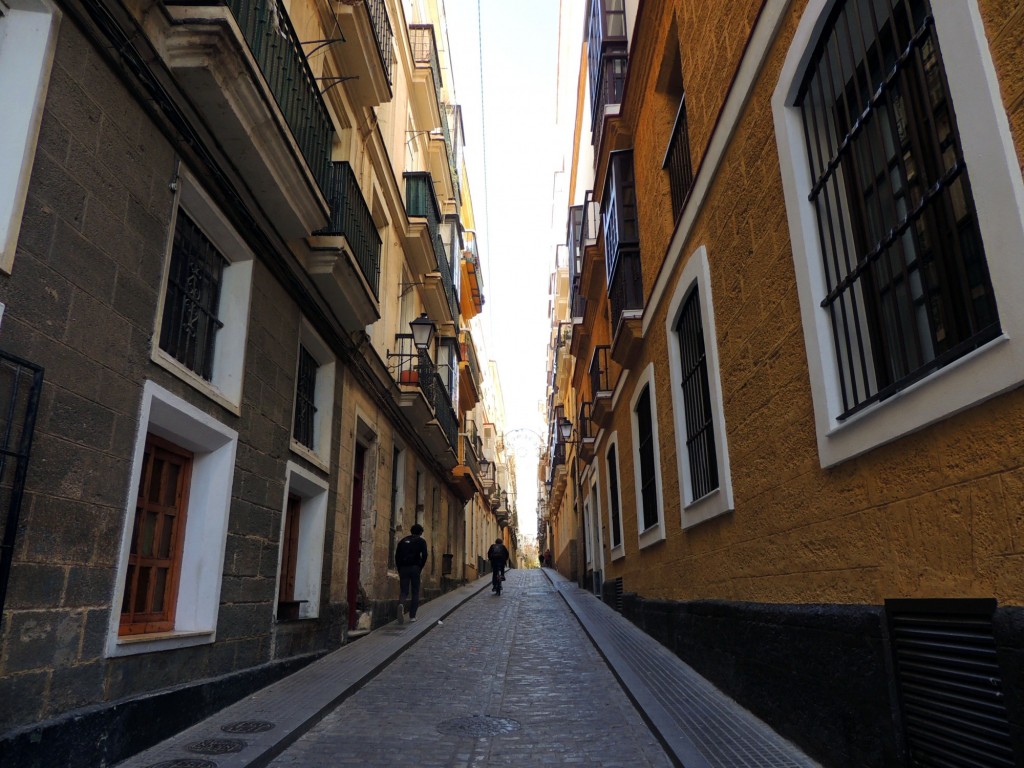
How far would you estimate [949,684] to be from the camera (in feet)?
9.62

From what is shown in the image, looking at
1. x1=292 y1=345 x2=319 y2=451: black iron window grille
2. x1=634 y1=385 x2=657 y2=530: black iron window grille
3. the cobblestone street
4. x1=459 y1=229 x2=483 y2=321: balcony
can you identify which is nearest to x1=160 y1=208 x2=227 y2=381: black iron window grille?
x1=292 y1=345 x2=319 y2=451: black iron window grille

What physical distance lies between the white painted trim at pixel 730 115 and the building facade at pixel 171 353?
3538 mm

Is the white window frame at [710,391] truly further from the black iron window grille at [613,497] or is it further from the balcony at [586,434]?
the balcony at [586,434]

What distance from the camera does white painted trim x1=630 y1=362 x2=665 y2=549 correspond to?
910 cm

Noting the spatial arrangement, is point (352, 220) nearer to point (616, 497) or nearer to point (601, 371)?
point (601, 371)

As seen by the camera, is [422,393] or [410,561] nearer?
[410,561]

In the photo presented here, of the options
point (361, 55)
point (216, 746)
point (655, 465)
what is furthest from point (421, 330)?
point (216, 746)

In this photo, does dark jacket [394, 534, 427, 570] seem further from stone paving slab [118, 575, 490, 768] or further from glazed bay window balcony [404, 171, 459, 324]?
glazed bay window balcony [404, 171, 459, 324]

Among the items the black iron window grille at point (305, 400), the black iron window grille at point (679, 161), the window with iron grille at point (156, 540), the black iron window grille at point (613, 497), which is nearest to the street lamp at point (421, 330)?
the black iron window grille at point (305, 400)

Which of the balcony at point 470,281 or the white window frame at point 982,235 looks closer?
the white window frame at point 982,235

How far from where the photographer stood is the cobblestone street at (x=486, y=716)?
4520 millimetres

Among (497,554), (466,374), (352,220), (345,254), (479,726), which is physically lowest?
(479,726)

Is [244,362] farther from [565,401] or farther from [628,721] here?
[565,401]

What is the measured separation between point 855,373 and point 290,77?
5.59 metres
